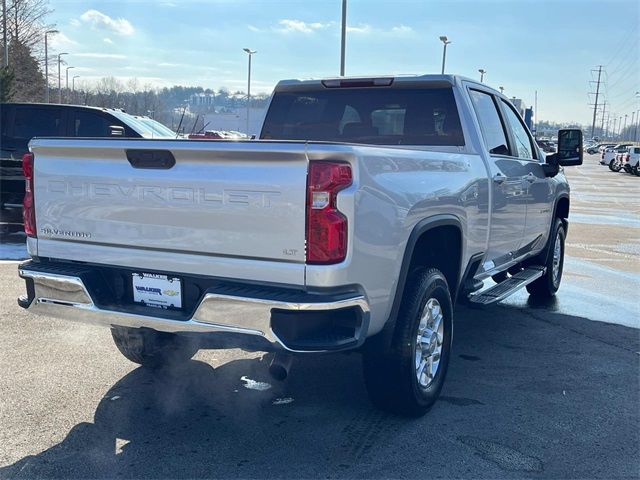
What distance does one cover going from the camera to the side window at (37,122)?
10.6m

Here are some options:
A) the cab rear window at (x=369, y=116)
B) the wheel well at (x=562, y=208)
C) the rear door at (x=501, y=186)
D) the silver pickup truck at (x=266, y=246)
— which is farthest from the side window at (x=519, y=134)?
the silver pickup truck at (x=266, y=246)

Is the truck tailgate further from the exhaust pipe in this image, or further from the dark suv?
the dark suv

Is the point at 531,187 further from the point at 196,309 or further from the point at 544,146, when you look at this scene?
the point at 196,309

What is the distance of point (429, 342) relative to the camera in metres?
4.06

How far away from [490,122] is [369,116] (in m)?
1.05

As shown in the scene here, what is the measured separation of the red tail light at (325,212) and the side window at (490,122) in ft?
7.74

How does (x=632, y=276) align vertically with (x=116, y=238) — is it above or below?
below

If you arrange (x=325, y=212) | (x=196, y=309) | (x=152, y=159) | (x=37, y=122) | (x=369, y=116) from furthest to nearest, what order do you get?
(x=37, y=122)
(x=369, y=116)
(x=152, y=159)
(x=196, y=309)
(x=325, y=212)

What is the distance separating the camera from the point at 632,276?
28.0 feet

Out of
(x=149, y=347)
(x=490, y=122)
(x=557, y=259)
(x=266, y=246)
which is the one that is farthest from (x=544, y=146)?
(x=266, y=246)

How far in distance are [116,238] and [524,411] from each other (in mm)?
2663

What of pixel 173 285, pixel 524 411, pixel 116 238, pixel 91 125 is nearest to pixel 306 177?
pixel 173 285

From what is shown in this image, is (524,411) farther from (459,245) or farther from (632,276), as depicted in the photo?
(632,276)

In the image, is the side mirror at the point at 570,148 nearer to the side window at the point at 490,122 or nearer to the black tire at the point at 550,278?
the black tire at the point at 550,278
